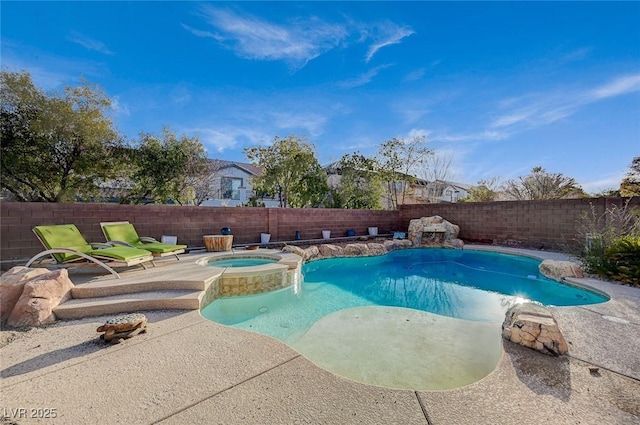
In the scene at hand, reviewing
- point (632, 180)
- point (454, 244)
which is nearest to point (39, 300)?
point (454, 244)

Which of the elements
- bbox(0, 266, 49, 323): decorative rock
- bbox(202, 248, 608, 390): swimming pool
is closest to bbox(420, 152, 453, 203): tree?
bbox(202, 248, 608, 390): swimming pool

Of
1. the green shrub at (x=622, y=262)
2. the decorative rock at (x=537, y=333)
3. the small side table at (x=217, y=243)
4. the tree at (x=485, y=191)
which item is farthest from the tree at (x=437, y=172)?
the decorative rock at (x=537, y=333)

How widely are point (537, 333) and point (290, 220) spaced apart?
904 centimetres

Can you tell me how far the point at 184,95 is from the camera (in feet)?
35.4

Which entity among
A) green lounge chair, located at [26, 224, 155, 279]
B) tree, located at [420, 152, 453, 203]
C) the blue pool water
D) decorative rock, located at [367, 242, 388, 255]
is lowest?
the blue pool water

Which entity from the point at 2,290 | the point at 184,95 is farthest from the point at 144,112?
the point at 2,290

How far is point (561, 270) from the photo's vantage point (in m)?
6.07

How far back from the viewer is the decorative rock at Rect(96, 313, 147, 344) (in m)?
2.74

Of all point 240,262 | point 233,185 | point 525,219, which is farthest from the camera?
point 233,185

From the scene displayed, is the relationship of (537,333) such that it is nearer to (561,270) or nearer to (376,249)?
(561,270)

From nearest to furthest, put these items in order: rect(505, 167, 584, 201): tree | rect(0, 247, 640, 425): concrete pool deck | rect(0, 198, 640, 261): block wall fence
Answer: rect(0, 247, 640, 425): concrete pool deck → rect(0, 198, 640, 261): block wall fence → rect(505, 167, 584, 201): tree

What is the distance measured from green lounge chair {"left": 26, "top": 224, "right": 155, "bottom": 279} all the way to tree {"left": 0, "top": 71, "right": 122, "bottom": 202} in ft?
15.6

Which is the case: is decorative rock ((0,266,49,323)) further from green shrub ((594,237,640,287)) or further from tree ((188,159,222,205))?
green shrub ((594,237,640,287))

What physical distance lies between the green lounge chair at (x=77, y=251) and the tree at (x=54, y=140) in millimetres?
4748
